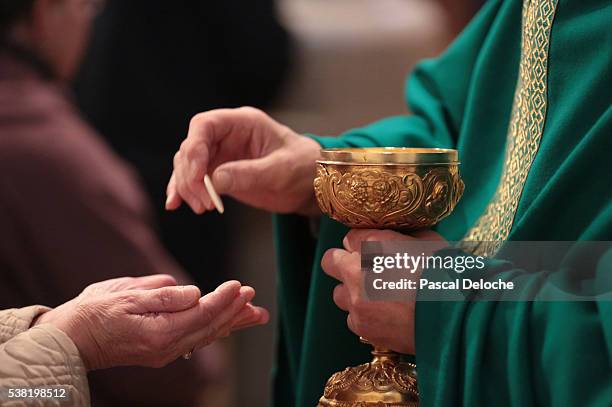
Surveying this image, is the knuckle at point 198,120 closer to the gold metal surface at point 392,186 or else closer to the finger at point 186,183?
the finger at point 186,183

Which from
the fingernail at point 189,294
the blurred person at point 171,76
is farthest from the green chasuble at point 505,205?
the blurred person at point 171,76

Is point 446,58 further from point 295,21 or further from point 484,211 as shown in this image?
point 295,21

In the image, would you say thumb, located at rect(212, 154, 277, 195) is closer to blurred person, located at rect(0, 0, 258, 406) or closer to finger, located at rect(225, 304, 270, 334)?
finger, located at rect(225, 304, 270, 334)

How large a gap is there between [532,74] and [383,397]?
1.79 feet

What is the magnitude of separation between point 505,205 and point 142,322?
592 mm

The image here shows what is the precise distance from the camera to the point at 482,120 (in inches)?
66.1

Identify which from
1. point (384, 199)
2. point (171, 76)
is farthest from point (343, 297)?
point (171, 76)

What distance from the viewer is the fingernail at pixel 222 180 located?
153cm

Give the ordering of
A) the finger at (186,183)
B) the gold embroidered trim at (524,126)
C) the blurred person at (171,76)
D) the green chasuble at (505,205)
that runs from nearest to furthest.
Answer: the green chasuble at (505,205), the gold embroidered trim at (524,126), the finger at (186,183), the blurred person at (171,76)

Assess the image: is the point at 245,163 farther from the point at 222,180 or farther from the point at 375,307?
the point at 375,307

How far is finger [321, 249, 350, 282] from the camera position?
1320mm

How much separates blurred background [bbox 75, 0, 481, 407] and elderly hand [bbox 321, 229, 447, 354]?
1923 millimetres

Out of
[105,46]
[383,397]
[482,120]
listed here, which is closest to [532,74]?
[482,120]

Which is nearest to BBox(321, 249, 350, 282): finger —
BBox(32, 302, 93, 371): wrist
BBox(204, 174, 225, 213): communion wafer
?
BBox(204, 174, 225, 213): communion wafer
